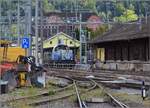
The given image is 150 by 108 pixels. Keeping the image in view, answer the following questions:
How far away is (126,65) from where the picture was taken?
52406mm

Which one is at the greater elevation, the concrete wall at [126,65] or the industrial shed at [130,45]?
the industrial shed at [130,45]

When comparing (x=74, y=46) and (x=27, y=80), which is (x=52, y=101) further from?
(x=74, y=46)

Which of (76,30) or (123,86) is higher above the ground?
(76,30)

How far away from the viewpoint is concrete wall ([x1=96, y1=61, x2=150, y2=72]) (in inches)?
1835

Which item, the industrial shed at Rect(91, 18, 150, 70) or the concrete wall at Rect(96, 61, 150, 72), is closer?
the concrete wall at Rect(96, 61, 150, 72)

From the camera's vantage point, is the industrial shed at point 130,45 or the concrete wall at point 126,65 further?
Answer: the industrial shed at point 130,45

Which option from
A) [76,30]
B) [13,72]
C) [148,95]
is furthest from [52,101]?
[76,30]

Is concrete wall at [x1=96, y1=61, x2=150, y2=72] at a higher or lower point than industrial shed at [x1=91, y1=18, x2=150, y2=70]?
lower

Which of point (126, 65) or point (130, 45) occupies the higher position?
point (130, 45)

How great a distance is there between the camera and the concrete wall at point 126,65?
46612mm

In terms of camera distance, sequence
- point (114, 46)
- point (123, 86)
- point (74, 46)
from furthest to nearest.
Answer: point (74, 46) → point (114, 46) → point (123, 86)

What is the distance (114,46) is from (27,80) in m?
34.6

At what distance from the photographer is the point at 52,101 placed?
53.9 feet

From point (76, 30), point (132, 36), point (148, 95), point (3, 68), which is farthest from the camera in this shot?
point (76, 30)
